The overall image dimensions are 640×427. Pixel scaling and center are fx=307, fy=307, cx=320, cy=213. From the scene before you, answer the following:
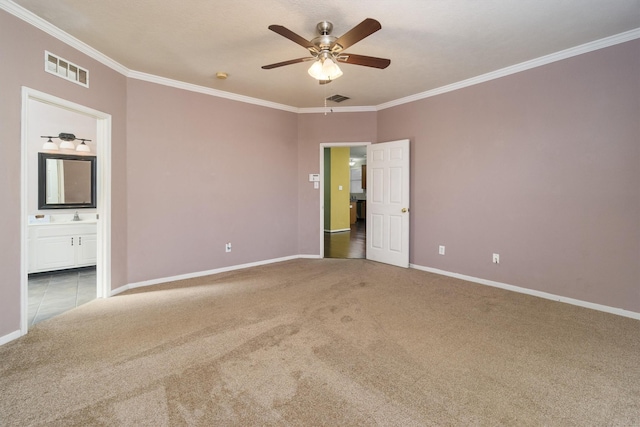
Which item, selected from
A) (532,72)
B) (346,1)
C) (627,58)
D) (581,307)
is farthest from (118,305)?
(627,58)

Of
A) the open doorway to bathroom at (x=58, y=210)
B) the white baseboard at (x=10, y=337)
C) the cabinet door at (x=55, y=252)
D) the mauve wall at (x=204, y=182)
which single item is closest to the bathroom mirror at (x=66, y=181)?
the open doorway to bathroom at (x=58, y=210)

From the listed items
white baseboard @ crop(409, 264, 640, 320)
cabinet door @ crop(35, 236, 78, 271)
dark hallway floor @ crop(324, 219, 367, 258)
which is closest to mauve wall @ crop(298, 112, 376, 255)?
dark hallway floor @ crop(324, 219, 367, 258)

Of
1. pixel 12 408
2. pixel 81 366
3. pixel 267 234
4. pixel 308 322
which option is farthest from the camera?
pixel 267 234

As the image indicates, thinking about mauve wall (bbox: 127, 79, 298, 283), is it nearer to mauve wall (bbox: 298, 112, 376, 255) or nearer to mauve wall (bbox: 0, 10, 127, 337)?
mauve wall (bbox: 298, 112, 376, 255)

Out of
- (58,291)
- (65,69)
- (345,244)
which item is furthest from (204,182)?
(345,244)

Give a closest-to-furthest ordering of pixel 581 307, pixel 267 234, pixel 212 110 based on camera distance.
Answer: pixel 581 307, pixel 212 110, pixel 267 234

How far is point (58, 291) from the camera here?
12.6 ft

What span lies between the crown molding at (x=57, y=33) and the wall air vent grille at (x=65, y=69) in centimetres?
18

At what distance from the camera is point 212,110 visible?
14.9 feet

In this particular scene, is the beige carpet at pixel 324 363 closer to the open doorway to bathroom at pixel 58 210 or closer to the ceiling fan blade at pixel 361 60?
the open doorway to bathroom at pixel 58 210

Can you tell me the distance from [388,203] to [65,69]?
14.5ft

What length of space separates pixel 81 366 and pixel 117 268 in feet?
5.92

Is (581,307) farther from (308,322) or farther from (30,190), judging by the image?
(30,190)

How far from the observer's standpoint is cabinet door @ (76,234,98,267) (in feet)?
15.7
